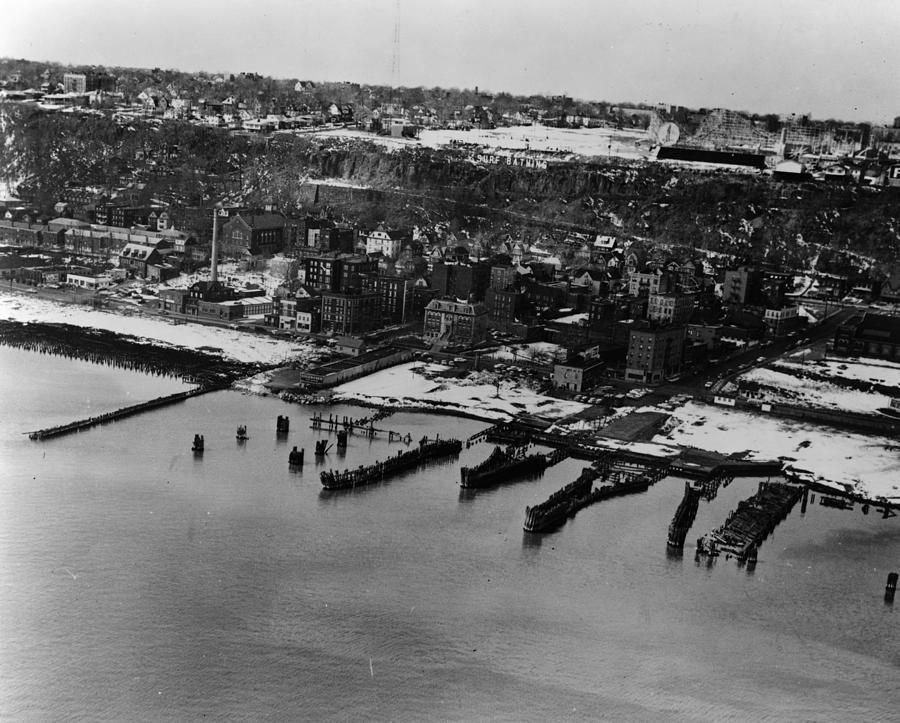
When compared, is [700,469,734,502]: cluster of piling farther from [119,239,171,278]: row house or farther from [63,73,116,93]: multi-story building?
[63,73,116,93]: multi-story building

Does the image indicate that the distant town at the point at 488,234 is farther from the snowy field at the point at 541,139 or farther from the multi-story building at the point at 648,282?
the snowy field at the point at 541,139

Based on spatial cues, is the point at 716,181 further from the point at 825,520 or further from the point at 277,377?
the point at 825,520

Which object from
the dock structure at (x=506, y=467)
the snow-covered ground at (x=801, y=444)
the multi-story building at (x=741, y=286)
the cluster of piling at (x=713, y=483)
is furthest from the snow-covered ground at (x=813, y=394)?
the multi-story building at (x=741, y=286)

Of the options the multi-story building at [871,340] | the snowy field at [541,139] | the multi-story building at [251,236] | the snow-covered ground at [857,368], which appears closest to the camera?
the snow-covered ground at [857,368]

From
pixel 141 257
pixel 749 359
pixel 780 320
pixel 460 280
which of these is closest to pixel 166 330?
pixel 141 257

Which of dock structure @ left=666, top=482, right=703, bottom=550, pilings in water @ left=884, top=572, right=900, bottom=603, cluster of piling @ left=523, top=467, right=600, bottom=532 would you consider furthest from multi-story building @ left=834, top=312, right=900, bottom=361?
pilings in water @ left=884, top=572, right=900, bottom=603

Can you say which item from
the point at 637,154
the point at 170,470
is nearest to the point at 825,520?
the point at 170,470
